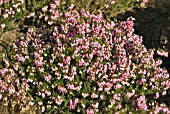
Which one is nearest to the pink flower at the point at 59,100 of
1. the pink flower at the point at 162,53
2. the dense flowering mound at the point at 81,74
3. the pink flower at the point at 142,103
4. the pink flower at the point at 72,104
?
the dense flowering mound at the point at 81,74

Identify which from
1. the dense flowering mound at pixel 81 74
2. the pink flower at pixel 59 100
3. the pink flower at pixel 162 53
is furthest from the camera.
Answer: the pink flower at pixel 162 53

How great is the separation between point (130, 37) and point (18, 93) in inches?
111

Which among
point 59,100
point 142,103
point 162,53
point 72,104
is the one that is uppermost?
point 162,53

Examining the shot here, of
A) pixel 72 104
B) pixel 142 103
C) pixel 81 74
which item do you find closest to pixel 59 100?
pixel 72 104

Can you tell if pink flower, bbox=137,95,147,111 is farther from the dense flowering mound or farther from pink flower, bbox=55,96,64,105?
pink flower, bbox=55,96,64,105

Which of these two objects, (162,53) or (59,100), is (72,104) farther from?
(162,53)

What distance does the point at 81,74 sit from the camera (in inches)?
323

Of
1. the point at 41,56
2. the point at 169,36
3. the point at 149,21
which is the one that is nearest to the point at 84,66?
the point at 41,56

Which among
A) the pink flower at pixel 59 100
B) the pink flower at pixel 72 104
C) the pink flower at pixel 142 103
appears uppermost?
the pink flower at pixel 59 100

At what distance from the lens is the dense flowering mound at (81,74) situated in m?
7.99

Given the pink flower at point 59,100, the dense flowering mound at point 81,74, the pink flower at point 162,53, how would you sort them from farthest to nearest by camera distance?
the pink flower at point 162,53 → the dense flowering mound at point 81,74 → the pink flower at point 59,100

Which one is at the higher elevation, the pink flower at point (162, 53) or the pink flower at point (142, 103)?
the pink flower at point (162, 53)

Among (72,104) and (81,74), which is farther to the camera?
(81,74)

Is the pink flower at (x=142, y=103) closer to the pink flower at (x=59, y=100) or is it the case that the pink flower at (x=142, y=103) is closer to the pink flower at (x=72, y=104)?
the pink flower at (x=72, y=104)
